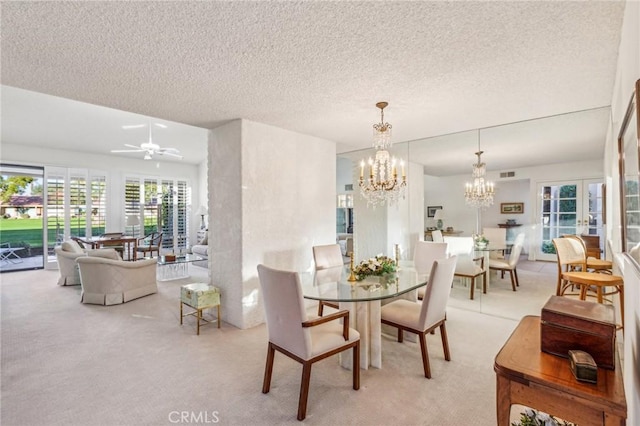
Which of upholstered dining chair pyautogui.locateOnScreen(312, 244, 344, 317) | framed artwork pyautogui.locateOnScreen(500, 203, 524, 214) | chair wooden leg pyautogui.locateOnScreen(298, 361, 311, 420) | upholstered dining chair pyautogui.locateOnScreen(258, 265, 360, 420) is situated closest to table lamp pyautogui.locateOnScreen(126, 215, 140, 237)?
upholstered dining chair pyautogui.locateOnScreen(312, 244, 344, 317)

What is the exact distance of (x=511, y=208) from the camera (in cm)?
390

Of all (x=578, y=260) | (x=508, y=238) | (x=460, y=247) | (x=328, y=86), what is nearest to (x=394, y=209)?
(x=460, y=247)

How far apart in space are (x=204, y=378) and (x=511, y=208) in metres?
4.03

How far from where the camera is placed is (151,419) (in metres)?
1.95

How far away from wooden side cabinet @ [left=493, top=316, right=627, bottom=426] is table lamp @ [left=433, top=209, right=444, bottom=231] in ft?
11.2

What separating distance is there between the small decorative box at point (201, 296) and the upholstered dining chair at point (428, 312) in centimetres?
201

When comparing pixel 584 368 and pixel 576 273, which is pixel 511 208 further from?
pixel 584 368

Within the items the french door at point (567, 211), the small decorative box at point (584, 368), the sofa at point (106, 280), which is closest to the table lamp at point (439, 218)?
the french door at point (567, 211)

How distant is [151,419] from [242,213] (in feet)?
6.80

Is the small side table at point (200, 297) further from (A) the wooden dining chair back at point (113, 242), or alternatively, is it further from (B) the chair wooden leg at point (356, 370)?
(A) the wooden dining chair back at point (113, 242)

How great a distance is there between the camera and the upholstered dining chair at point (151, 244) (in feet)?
24.0

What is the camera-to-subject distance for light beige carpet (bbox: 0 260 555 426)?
1982 mm

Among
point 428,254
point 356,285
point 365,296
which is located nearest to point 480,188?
point 428,254

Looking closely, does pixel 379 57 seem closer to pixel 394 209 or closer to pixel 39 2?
pixel 39 2
